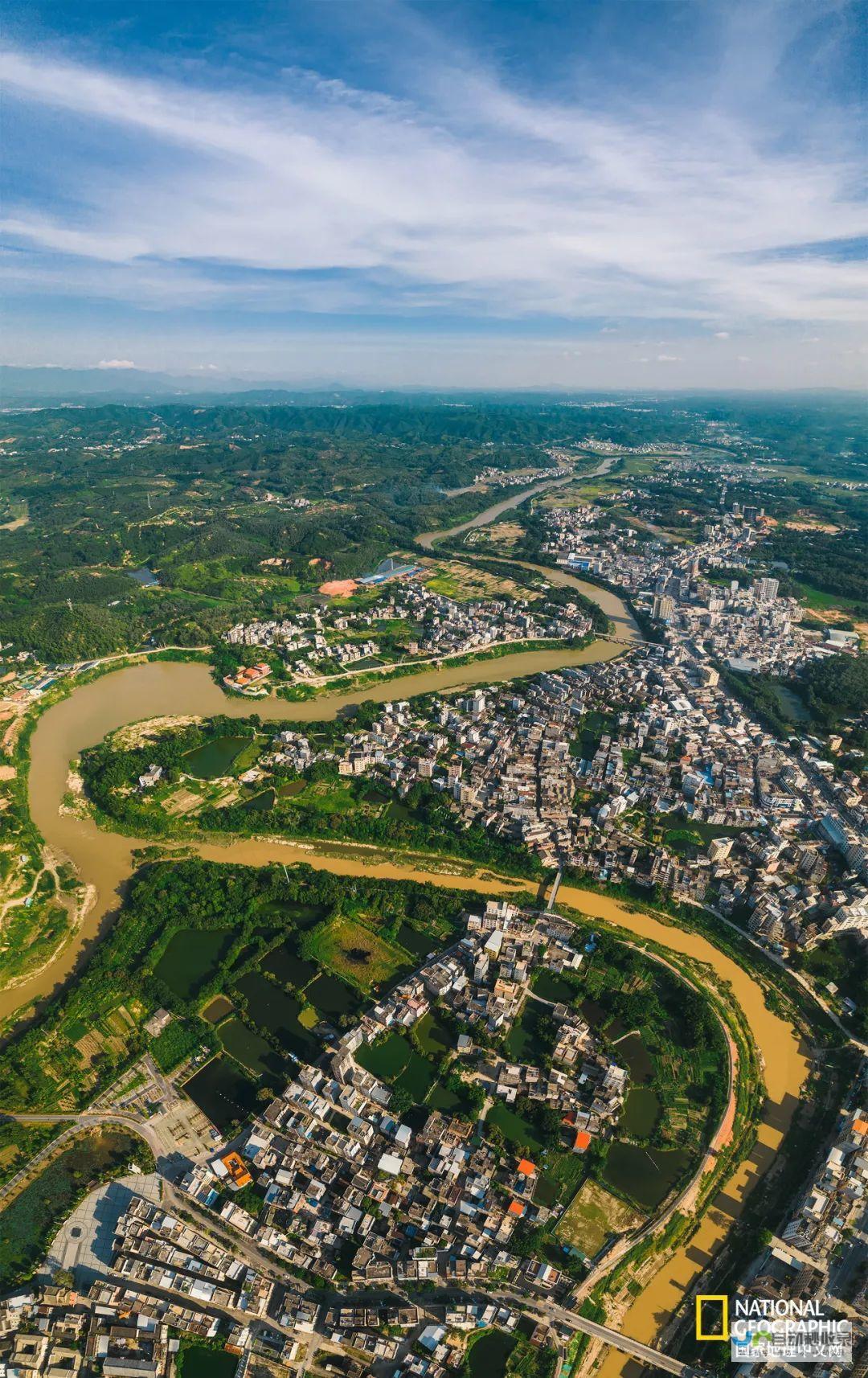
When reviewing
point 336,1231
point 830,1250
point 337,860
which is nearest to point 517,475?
point 337,860

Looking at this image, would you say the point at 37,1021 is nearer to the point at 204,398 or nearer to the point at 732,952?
the point at 732,952

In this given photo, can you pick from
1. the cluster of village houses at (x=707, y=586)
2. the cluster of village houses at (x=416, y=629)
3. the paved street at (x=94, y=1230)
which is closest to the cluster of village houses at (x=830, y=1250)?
the paved street at (x=94, y=1230)

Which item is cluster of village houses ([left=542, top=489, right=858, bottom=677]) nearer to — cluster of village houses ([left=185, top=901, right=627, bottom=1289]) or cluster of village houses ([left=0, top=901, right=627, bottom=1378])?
cluster of village houses ([left=185, top=901, right=627, bottom=1289])

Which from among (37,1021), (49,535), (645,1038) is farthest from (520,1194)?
(49,535)

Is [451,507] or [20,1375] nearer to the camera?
A: [20,1375]

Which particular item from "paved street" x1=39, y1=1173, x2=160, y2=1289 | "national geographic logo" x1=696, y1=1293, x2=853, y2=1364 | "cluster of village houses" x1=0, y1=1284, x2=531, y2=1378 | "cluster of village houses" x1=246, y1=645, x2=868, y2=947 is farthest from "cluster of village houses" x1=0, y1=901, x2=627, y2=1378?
"cluster of village houses" x1=246, y1=645, x2=868, y2=947

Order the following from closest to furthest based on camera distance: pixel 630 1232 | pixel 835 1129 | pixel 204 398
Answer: pixel 630 1232
pixel 835 1129
pixel 204 398

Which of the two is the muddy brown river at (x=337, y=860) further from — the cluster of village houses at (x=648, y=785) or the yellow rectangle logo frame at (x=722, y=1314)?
the cluster of village houses at (x=648, y=785)
